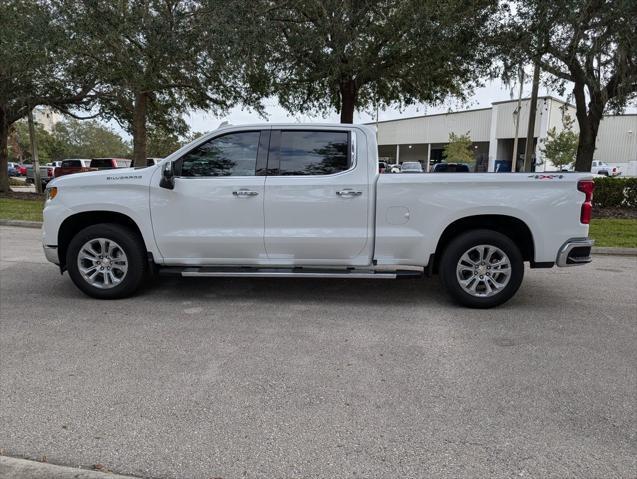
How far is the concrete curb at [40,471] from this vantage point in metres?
2.47

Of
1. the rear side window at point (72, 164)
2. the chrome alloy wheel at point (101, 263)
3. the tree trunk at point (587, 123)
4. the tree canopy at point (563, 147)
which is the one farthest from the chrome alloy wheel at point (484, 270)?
the tree canopy at point (563, 147)

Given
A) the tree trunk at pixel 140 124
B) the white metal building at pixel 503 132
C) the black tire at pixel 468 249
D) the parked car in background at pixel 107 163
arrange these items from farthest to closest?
1. the white metal building at pixel 503 132
2. the parked car in background at pixel 107 163
3. the tree trunk at pixel 140 124
4. the black tire at pixel 468 249

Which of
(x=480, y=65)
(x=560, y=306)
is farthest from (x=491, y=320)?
(x=480, y=65)

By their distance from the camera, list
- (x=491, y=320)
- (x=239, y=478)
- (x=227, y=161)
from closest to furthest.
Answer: (x=239, y=478) → (x=491, y=320) → (x=227, y=161)

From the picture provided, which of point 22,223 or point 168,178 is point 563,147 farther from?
point 168,178

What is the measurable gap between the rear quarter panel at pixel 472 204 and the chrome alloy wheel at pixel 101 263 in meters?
2.97

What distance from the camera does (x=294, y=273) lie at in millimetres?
5328

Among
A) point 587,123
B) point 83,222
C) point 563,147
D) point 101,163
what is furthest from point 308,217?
point 563,147

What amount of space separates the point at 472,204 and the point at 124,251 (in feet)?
12.8

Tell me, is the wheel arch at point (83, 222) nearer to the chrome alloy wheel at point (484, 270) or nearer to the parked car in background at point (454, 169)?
the chrome alloy wheel at point (484, 270)

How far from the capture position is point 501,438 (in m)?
2.88

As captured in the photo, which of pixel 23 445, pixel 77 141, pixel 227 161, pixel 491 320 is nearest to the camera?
pixel 23 445

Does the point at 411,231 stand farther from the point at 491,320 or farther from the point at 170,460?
the point at 170,460

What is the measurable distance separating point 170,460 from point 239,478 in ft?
1.39
